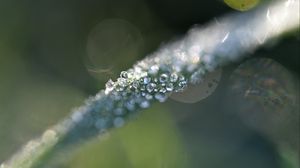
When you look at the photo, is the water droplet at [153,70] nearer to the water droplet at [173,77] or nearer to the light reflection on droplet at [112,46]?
the water droplet at [173,77]

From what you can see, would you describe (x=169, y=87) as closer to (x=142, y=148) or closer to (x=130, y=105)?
(x=130, y=105)

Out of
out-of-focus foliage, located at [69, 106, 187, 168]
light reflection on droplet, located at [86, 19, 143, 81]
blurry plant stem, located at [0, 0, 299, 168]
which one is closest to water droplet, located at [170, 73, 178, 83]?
blurry plant stem, located at [0, 0, 299, 168]

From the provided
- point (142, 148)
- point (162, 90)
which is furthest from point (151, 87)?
point (142, 148)

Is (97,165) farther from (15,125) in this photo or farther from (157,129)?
(15,125)

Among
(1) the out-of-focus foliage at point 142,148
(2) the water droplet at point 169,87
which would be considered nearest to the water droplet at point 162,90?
(2) the water droplet at point 169,87

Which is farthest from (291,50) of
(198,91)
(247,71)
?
(198,91)
